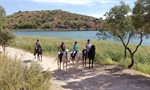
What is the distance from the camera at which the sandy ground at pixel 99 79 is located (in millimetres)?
12609

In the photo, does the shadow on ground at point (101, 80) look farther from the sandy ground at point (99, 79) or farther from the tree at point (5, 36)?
the tree at point (5, 36)

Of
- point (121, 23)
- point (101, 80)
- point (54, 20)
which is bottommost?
point (101, 80)

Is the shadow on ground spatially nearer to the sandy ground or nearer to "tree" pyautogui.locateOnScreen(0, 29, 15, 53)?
the sandy ground

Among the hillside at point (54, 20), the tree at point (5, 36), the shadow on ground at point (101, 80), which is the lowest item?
the shadow on ground at point (101, 80)

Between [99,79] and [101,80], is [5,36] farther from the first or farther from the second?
[101,80]

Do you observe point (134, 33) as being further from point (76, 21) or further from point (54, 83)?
point (76, 21)

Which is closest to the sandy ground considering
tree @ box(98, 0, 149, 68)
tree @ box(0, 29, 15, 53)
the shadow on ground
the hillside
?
the shadow on ground

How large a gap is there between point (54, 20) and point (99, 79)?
110m

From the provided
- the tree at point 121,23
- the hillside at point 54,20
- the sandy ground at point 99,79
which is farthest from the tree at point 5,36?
the hillside at point 54,20

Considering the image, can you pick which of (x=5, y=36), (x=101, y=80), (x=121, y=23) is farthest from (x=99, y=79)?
(x=5, y=36)

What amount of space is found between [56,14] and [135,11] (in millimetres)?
119833

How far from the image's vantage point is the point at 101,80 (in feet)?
46.3

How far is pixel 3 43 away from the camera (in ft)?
65.9

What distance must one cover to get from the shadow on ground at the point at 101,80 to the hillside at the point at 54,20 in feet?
309
